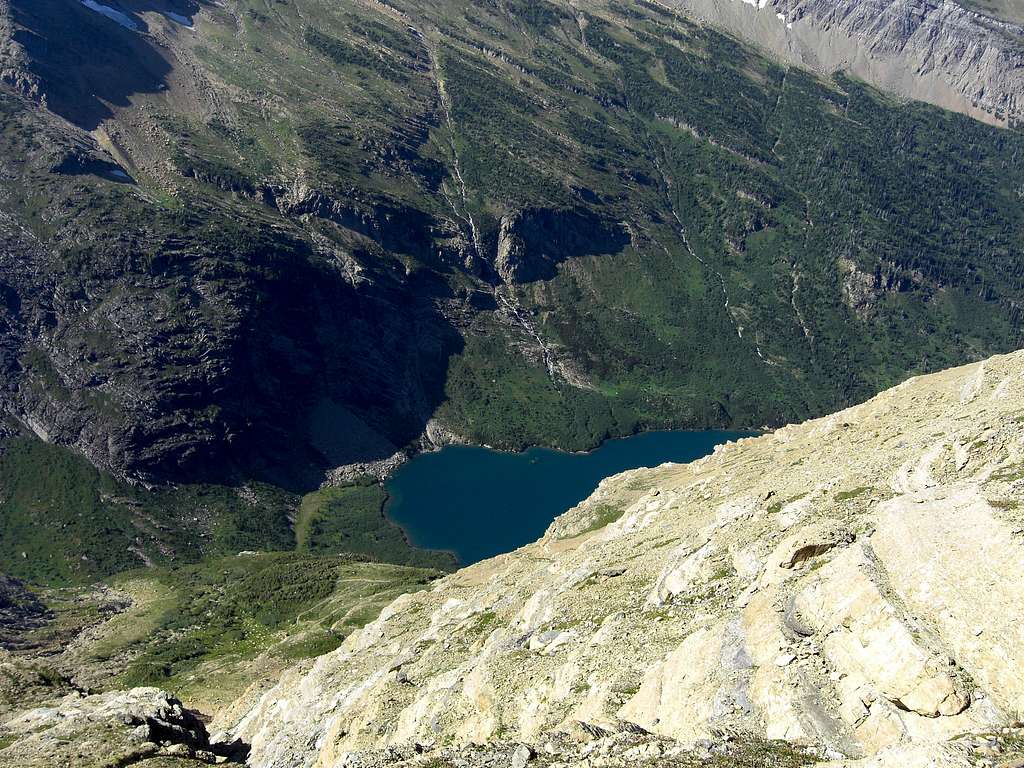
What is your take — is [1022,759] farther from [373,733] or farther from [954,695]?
[373,733]

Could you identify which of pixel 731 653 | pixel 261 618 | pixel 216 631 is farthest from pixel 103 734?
pixel 261 618

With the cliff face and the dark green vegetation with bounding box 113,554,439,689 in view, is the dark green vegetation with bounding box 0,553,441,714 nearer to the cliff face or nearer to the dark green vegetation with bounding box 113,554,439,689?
the dark green vegetation with bounding box 113,554,439,689

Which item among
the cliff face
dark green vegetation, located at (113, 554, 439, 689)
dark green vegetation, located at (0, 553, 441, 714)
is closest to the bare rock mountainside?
the cliff face

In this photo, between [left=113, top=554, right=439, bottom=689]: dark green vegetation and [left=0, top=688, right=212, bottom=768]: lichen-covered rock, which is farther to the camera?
[left=113, top=554, right=439, bottom=689]: dark green vegetation

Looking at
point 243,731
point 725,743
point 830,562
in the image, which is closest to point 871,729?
point 725,743

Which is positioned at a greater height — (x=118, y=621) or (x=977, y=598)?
(x=977, y=598)

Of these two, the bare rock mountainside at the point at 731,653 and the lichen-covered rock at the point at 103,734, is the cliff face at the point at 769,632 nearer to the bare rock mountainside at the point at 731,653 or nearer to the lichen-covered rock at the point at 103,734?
the bare rock mountainside at the point at 731,653

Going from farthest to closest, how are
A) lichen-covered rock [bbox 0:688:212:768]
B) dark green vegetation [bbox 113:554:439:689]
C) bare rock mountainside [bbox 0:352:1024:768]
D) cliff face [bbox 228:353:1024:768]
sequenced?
dark green vegetation [bbox 113:554:439:689] → lichen-covered rock [bbox 0:688:212:768] → cliff face [bbox 228:353:1024:768] → bare rock mountainside [bbox 0:352:1024:768]

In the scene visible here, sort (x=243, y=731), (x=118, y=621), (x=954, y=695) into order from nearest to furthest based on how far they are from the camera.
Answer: (x=954, y=695) → (x=243, y=731) → (x=118, y=621)
